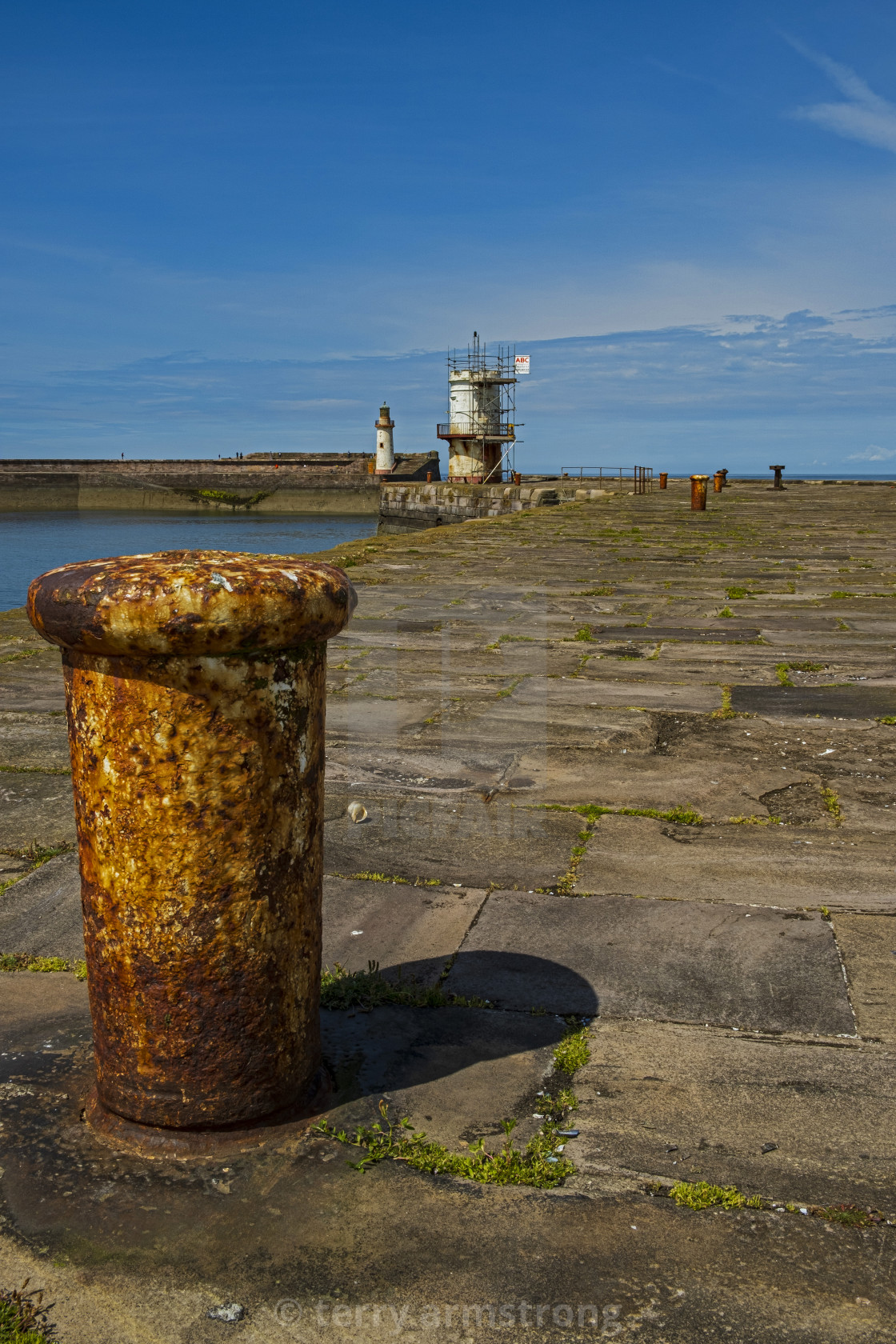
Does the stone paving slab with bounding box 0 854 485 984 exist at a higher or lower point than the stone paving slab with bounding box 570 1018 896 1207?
higher

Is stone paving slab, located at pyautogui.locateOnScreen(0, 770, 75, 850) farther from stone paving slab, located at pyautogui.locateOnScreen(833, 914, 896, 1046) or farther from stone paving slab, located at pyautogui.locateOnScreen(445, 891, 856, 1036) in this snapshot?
stone paving slab, located at pyautogui.locateOnScreen(833, 914, 896, 1046)

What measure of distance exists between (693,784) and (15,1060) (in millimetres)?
2666

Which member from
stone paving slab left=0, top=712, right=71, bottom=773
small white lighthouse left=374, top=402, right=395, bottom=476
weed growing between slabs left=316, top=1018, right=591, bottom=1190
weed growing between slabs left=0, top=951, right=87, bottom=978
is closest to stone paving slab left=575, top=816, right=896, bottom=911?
weed growing between slabs left=316, top=1018, right=591, bottom=1190

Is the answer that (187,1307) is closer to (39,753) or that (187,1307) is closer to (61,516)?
(39,753)

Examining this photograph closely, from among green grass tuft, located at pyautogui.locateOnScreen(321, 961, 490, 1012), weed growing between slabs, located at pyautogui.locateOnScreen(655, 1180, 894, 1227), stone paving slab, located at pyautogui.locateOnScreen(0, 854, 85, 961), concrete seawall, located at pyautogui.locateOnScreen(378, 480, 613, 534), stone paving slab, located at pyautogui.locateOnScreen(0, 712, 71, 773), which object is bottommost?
weed growing between slabs, located at pyautogui.locateOnScreen(655, 1180, 894, 1227)

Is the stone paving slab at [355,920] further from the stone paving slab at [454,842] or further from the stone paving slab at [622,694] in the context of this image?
the stone paving slab at [622,694]

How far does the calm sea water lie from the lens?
122 ft

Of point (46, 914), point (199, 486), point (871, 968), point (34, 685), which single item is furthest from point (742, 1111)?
point (199, 486)

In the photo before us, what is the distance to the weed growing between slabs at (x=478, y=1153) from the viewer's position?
1.76 metres

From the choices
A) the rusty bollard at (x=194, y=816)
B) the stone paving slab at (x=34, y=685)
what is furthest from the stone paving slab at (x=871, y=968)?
the stone paving slab at (x=34, y=685)

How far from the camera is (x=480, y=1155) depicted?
1822 mm

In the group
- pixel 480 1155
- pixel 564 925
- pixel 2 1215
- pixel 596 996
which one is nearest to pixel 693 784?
pixel 564 925

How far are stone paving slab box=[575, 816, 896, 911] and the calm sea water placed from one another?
2442 centimetres

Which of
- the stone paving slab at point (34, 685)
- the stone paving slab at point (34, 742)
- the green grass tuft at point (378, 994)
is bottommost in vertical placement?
the green grass tuft at point (378, 994)
